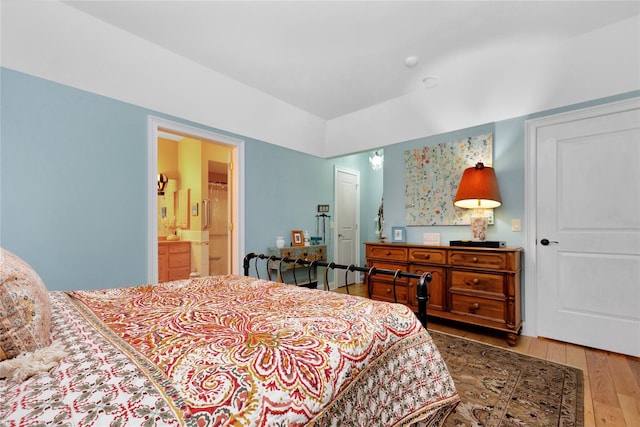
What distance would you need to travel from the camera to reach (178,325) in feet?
3.49

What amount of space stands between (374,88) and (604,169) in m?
2.41

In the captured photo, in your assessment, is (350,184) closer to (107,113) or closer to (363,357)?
(107,113)

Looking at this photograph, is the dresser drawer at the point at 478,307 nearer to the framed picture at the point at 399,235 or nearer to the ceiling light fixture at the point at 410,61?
the framed picture at the point at 399,235

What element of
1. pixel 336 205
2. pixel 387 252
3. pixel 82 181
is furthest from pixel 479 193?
pixel 82 181

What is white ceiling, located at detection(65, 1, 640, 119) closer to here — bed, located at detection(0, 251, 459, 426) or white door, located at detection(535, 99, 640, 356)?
white door, located at detection(535, 99, 640, 356)

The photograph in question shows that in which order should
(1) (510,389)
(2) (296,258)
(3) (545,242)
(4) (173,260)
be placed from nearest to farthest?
(1) (510,389), (3) (545,242), (2) (296,258), (4) (173,260)

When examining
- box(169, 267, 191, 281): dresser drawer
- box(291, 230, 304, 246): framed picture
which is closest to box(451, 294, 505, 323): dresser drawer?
box(291, 230, 304, 246): framed picture

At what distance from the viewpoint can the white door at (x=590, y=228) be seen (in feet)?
8.11

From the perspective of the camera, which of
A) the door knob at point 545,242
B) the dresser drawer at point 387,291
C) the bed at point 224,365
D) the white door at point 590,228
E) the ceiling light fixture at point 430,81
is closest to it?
the bed at point 224,365

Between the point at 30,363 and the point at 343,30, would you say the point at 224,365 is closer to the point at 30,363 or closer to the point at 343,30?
the point at 30,363

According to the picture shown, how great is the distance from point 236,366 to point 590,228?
3318 millimetres

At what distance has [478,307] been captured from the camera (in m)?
2.86

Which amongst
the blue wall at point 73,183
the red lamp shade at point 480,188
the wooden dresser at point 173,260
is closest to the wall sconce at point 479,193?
the red lamp shade at point 480,188

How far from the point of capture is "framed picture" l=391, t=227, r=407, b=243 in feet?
12.5
